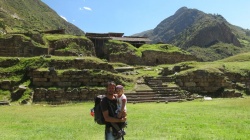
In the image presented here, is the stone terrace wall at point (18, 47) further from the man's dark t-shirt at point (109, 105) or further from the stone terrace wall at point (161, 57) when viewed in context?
the man's dark t-shirt at point (109, 105)

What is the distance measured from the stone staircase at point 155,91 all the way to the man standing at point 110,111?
610 inches

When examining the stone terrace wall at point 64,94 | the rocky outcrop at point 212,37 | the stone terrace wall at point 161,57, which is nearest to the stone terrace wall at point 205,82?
the stone terrace wall at point 64,94

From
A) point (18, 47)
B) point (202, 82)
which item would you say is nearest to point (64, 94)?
point (202, 82)

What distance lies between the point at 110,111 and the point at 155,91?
1788cm

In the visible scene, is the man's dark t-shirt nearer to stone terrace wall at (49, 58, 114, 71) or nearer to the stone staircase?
the stone staircase

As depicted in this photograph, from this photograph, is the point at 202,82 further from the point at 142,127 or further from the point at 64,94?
the point at 142,127

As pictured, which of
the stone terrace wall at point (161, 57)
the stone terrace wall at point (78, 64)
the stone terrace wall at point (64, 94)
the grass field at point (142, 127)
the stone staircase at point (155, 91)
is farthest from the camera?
the stone terrace wall at point (161, 57)

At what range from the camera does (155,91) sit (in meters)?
24.9

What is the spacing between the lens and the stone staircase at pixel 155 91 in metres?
23.5

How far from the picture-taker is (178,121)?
1320 centimetres

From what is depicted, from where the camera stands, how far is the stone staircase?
23.5m

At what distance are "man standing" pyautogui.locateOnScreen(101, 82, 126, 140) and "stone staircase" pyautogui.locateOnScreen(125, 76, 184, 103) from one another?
15491 millimetres

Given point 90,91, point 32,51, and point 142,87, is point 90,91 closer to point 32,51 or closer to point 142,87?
point 142,87

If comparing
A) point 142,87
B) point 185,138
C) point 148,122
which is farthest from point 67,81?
point 185,138
